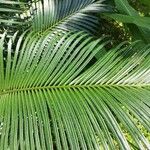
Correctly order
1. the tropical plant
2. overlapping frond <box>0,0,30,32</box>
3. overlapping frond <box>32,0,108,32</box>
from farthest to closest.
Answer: overlapping frond <box>32,0,108,32</box> < overlapping frond <box>0,0,30,32</box> < the tropical plant

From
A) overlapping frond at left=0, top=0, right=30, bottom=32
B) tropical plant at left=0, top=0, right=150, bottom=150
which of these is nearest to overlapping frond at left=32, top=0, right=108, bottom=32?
overlapping frond at left=0, top=0, right=30, bottom=32

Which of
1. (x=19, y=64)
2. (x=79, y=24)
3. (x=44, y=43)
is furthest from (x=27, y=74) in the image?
(x=79, y=24)

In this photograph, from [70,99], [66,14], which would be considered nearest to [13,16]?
[66,14]

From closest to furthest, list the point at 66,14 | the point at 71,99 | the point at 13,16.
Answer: the point at 71,99
the point at 13,16
the point at 66,14

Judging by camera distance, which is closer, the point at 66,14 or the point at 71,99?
the point at 71,99

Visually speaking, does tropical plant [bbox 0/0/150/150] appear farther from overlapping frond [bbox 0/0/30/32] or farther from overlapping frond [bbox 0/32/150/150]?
overlapping frond [bbox 0/0/30/32]

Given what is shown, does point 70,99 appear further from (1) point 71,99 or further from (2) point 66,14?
(2) point 66,14

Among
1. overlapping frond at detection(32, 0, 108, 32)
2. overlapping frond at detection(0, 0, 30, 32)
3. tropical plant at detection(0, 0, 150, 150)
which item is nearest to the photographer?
tropical plant at detection(0, 0, 150, 150)

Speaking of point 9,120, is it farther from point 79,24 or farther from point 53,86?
point 79,24

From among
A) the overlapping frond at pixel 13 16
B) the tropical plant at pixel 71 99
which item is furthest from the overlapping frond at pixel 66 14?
the tropical plant at pixel 71 99
